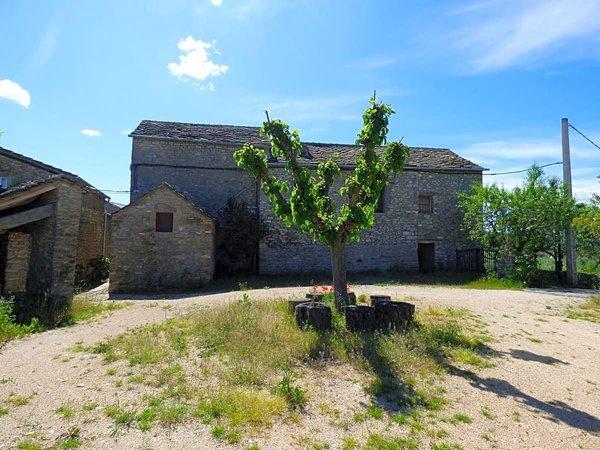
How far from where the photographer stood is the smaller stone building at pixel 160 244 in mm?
14312

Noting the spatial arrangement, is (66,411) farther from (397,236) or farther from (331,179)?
(397,236)

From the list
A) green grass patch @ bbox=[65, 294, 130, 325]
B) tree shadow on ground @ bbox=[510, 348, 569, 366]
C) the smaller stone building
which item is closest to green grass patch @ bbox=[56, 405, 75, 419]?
green grass patch @ bbox=[65, 294, 130, 325]

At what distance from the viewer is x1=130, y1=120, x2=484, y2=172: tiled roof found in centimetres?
1919

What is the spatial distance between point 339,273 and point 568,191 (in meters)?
12.7

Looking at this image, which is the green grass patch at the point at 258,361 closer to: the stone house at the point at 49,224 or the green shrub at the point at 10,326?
the green shrub at the point at 10,326

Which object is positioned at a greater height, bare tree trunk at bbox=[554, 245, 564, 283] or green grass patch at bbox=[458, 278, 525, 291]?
bare tree trunk at bbox=[554, 245, 564, 283]

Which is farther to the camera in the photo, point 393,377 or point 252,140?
point 252,140

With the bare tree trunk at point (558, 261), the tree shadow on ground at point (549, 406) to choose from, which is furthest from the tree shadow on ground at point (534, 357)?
the bare tree trunk at point (558, 261)

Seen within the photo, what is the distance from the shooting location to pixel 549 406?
4.73 m

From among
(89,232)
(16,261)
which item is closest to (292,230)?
(89,232)

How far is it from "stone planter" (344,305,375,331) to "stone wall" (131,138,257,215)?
12.5 metres

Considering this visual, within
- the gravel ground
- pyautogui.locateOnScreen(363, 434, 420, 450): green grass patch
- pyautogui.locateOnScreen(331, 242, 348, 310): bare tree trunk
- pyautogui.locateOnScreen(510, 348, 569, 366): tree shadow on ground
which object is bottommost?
pyautogui.locateOnScreen(363, 434, 420, 450): green grass patch

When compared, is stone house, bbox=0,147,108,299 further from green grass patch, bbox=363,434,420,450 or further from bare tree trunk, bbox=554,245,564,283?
bare tree trunk, bbox=554,245,564,283

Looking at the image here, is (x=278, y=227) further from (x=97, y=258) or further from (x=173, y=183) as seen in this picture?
(x=97, y=258)
